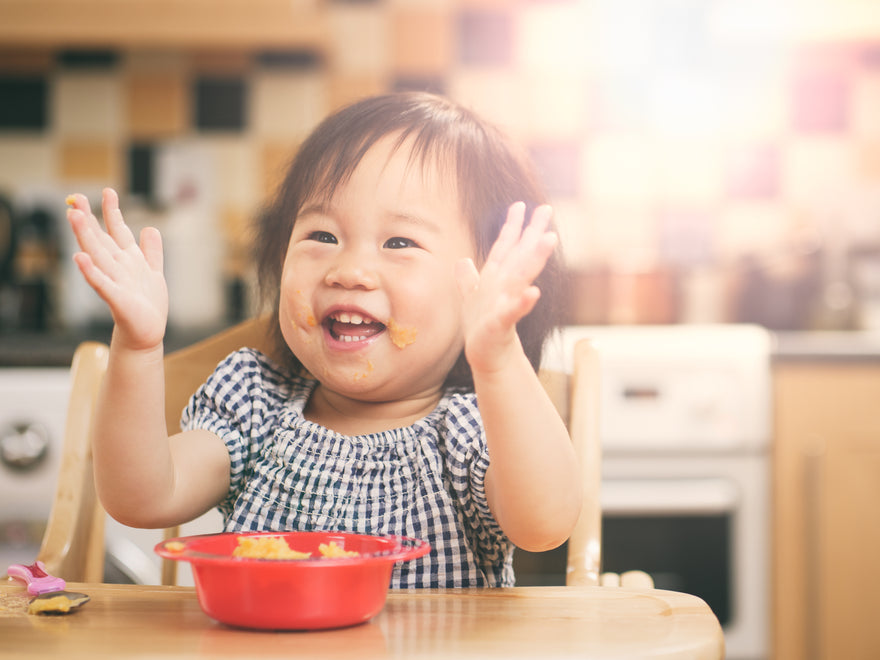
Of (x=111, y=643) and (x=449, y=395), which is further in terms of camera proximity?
(x=449, y=395)

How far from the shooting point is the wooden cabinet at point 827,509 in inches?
74.5

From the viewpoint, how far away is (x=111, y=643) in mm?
528

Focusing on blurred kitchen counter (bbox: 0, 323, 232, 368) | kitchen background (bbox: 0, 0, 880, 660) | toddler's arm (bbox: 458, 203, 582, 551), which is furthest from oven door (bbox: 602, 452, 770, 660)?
toddler's arm (bbox: 458, 203, 582, 551)

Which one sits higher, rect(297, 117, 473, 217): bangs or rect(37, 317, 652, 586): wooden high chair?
rect(297, 117, 473, 217): bangs

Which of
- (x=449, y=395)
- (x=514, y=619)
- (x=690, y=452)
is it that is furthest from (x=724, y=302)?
(x=514, y=619)

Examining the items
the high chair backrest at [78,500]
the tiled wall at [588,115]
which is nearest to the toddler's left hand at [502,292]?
the high chair backrest at [78,500]

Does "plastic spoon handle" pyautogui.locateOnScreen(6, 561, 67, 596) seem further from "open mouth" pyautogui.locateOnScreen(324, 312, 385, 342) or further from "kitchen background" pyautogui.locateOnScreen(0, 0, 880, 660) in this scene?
"kitchen background" pyautogui.locateOnScreen(0, 0, 880, 660)

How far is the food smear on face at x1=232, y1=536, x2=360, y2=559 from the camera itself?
0.60 metres

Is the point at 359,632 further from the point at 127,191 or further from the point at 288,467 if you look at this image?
the point at 127,191

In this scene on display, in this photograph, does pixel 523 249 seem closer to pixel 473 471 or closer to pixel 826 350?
pixel 473 471

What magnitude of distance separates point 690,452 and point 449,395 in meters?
1.14

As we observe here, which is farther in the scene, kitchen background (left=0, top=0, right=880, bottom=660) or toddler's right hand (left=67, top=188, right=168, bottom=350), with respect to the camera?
kitchen background (left=0, top=0, right=880, bottom=660)

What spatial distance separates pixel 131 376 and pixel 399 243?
259 mm

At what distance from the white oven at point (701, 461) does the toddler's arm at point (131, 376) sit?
4.10 ft
